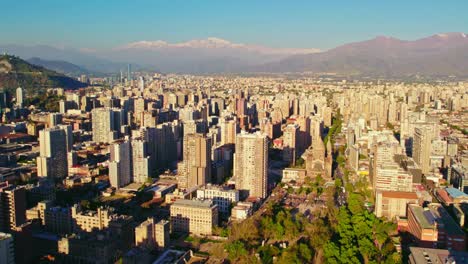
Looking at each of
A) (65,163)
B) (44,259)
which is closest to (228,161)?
(65,163)

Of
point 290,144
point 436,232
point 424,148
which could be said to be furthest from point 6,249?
point 424,148

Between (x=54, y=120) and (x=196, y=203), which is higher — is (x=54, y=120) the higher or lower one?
the higher one

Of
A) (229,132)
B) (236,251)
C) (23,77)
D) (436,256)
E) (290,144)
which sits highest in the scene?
(23,77)

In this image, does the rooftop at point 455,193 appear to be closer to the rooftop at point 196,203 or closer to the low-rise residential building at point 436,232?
the low-rise residential building at point 436,232

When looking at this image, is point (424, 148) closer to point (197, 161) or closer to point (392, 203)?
point (392, 203)

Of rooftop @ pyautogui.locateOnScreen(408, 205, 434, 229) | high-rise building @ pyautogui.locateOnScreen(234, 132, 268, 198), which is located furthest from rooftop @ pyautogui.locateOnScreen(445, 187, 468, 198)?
high-rise building @ pyautogui.locateOnScreen(234, 132, 268, 198)

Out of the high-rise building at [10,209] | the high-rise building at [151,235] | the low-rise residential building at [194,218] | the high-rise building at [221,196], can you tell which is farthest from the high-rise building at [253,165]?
the high-rise building at [10,209]
